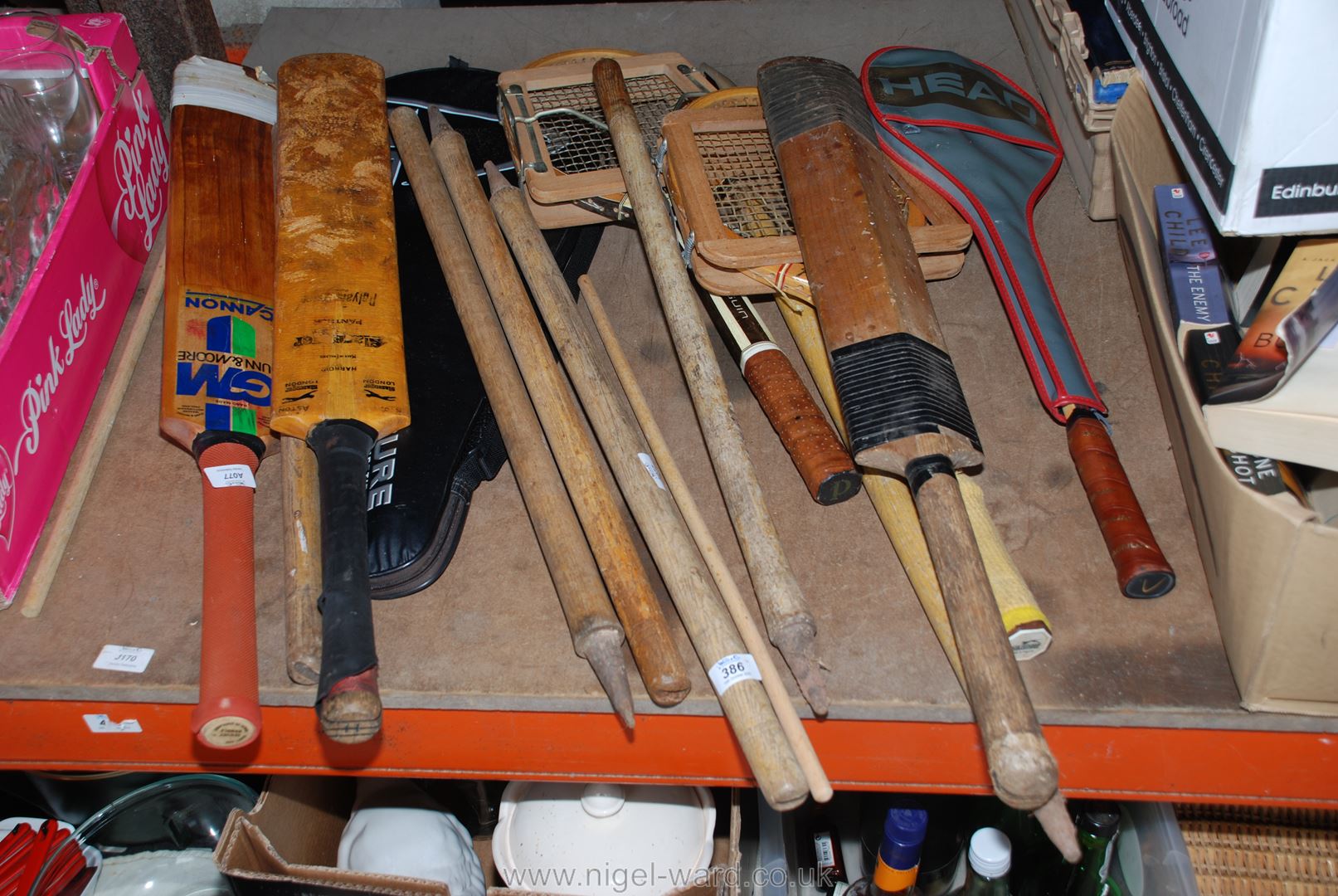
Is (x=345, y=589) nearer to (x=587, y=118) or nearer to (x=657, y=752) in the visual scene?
(x=657, y=752)

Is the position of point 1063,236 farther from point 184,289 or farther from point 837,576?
point 184,289

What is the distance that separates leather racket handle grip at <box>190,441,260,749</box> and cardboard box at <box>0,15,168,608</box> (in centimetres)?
16

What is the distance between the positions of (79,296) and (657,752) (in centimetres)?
79

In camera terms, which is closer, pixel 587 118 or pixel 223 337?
pixel 223 337

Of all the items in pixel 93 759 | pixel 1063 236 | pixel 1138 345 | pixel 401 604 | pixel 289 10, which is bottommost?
pixel 93 759

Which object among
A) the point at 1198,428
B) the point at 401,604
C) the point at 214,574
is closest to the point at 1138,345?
the point at 1198,428

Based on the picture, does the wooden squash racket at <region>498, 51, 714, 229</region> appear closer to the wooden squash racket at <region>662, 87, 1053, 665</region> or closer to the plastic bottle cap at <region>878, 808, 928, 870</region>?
the wooden squash racket at <region>662, 87, 1053, 665</region>

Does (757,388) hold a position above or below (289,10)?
below

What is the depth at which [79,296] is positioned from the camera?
1105 mm

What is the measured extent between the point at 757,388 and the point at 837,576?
217mm

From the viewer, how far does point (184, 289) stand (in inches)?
42.9

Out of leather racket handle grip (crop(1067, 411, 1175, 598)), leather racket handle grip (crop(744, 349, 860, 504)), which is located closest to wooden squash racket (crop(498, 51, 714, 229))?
leather racket handle grip (crop(744, 349, 860, 504))

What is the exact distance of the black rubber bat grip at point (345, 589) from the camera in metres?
0.77

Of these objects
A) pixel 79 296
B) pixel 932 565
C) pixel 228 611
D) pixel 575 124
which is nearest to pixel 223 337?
pixel 79 296
